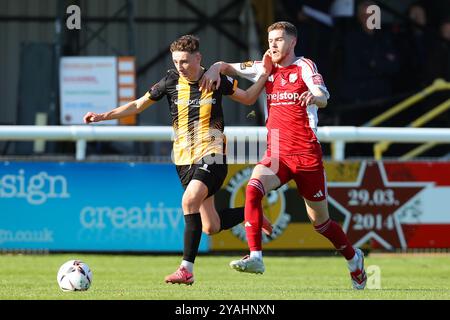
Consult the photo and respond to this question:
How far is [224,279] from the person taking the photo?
11.4 metres

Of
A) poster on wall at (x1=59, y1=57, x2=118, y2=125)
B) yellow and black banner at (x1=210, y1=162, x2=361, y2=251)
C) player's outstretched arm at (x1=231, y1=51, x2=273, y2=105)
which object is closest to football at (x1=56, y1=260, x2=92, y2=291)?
player's outstretched arm at (x1=231, y1=51, x2=273, y2=105)

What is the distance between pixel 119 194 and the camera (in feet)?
46.6

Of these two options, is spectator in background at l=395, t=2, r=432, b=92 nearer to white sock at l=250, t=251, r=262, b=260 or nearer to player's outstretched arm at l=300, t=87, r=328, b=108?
player's outstretched arm at l=300, t=87, r=328, b=108

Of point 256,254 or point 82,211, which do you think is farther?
point 82,211

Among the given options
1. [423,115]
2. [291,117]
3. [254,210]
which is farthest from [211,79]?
[423,115]

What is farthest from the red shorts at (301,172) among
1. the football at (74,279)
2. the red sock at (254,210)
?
the football at (74,279)

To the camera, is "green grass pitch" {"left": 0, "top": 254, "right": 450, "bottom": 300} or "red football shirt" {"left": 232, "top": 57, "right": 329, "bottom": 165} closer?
"green grass pitch" {"left": 0, "top": 254, "right": 450, "bottom": 300}

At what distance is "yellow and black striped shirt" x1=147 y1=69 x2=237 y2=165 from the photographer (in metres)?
10.1

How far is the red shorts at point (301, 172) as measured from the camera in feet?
32.7

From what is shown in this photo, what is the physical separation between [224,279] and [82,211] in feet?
10.7

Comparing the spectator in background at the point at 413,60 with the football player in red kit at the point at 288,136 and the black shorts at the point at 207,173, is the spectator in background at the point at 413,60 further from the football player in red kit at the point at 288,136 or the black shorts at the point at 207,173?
the black shorts at the point at 207,173

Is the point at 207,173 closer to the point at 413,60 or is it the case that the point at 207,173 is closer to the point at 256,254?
the point at 256,254

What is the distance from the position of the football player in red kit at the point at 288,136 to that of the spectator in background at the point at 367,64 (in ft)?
31.1

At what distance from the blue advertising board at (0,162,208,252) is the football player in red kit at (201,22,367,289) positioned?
170 inches
